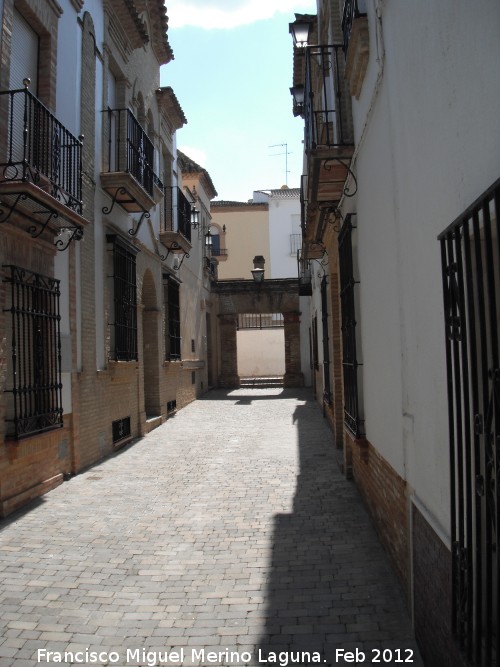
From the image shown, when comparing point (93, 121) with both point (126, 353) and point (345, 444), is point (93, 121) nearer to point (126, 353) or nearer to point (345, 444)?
point (126, 353)

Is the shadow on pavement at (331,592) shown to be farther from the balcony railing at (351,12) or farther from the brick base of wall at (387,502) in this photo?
the balcony railing at (351,12)

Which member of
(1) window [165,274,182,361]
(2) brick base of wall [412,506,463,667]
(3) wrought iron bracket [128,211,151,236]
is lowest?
(2) brick base of wall [412,506,463,667]

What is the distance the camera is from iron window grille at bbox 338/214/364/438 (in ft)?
19.4

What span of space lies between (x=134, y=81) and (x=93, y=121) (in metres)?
2.69

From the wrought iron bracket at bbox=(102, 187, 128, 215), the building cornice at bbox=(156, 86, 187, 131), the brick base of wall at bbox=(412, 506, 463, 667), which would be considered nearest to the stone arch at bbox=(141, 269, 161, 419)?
the wrought iron bracket at bbox=(102, 187, 128, 215)

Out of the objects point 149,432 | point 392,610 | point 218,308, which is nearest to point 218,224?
point 218,308

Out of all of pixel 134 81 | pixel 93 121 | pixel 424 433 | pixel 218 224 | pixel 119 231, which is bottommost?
pixel 424 433

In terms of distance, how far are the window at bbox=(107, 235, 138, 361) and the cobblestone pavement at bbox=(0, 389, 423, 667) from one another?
2410mm

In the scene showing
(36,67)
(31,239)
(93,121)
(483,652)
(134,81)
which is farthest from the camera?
(134,81)

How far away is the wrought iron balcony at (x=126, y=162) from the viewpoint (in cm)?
896

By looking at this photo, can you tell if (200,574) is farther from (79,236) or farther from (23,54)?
(23,54)

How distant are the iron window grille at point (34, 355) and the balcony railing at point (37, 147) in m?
1.06

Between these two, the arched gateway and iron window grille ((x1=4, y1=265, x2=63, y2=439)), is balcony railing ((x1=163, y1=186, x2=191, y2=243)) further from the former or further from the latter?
the arched gateway

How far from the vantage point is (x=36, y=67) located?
7082 mm
